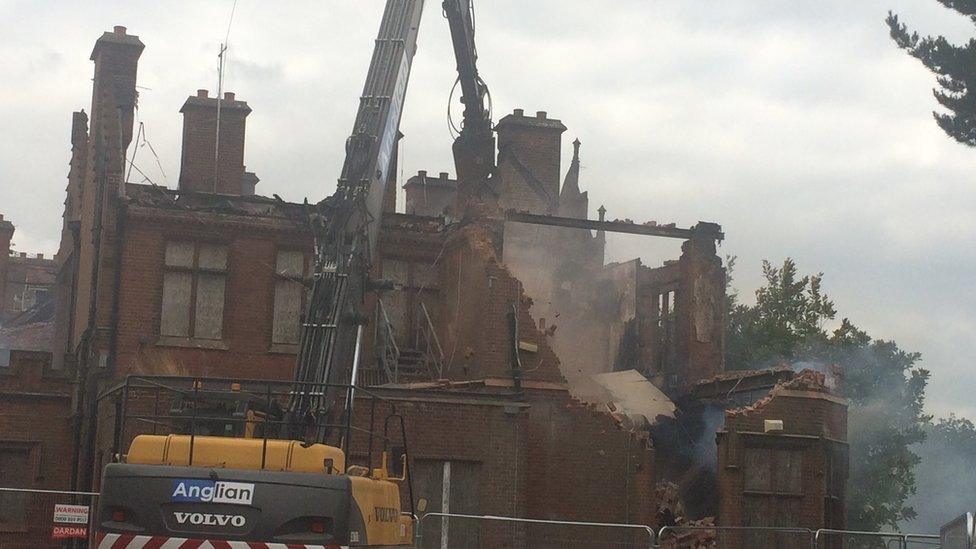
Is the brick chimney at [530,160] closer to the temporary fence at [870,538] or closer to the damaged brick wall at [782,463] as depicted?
the damaged brick wall at [782,463]

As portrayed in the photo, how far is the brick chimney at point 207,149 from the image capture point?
104 ft

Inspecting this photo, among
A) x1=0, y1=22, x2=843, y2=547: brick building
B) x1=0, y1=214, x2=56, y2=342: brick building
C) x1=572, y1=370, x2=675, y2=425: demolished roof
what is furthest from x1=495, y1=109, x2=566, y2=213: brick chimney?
x1=0, y1=214, x2=56, y2=342: brick building

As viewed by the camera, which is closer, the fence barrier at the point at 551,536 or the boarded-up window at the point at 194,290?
the fence barrier at the point at 551,536

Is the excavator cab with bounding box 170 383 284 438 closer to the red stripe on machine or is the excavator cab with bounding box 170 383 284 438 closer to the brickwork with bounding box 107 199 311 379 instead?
the red stripe on machine

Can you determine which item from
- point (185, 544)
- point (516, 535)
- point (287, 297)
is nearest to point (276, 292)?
point (287, 297)

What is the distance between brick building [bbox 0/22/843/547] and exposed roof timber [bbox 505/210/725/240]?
0.17 ft

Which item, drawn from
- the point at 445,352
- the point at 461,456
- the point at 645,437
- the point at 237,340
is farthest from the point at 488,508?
the point at 237,340

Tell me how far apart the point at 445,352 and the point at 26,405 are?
8727mm

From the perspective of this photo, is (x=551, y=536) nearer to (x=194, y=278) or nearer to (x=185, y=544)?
(x=194, y=278)

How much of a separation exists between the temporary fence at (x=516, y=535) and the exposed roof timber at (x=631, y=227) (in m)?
7.29

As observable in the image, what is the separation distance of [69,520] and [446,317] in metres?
11.8

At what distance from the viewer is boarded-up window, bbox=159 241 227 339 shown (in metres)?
28.8

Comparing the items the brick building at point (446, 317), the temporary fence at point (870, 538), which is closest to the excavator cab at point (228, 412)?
the brick building at point (446, 317)

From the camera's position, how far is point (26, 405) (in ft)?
92.4
